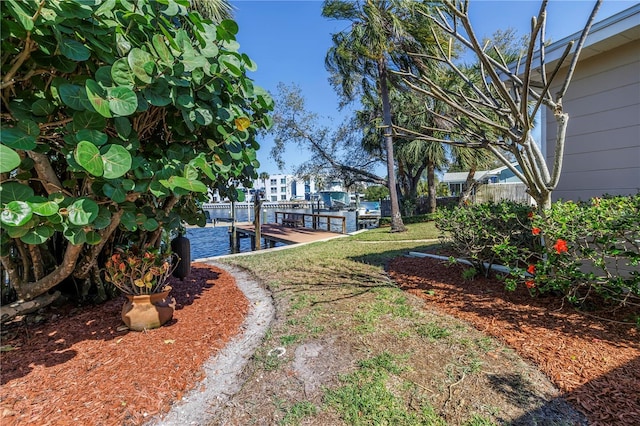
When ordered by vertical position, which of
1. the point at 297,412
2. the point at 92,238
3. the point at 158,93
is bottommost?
the point at 297,412

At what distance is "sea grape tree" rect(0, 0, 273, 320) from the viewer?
1712 millimetres

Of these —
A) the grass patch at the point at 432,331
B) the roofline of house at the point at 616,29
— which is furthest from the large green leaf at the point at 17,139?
the roofline of house at the point at 616,29

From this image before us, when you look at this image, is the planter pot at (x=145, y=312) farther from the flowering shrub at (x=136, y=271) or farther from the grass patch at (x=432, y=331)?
the grass patch at (x=432, y=331)

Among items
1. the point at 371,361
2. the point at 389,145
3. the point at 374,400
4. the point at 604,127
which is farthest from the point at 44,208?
the point at 389,145

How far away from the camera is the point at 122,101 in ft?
5.86

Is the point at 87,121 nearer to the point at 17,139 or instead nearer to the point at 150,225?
the point at 17,139

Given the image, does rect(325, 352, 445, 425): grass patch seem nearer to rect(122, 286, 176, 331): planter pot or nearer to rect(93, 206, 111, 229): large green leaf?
rect(93, 206, 111, 229): large green leaf

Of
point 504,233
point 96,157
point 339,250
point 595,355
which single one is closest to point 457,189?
point 339,250

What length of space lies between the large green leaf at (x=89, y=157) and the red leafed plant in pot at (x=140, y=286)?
5.42ft

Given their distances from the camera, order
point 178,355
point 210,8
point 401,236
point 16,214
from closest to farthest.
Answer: point 16,214
point 178,355
point 210,8
point 401,236

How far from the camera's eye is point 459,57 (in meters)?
12.7

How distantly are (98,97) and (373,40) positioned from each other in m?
10.3

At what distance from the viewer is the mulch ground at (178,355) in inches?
78.1

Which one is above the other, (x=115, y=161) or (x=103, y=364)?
(x=115, y=161)
